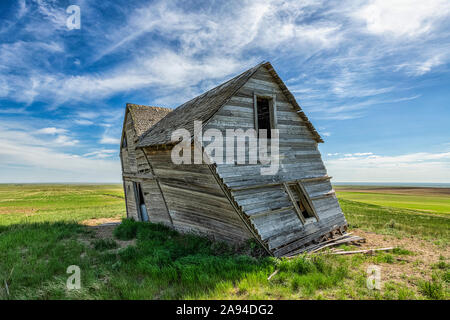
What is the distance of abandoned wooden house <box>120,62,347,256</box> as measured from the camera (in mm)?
6895

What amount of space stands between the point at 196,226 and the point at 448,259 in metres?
8.41

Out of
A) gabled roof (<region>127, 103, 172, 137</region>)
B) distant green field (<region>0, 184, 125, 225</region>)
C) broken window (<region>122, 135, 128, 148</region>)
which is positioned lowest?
distant green field (<region>0, 184, 125, 225</region>)

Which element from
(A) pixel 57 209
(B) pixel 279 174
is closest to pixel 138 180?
(B) pixel 279 174

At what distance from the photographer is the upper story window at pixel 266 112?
832 centimetres

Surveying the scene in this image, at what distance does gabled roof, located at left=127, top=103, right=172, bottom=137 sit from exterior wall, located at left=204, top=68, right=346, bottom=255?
7.13 metres

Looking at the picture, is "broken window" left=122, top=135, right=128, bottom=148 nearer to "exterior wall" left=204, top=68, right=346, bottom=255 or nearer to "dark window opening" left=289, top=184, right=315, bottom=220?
"exterior wall" left=204, top=68, right=346, bottom=255

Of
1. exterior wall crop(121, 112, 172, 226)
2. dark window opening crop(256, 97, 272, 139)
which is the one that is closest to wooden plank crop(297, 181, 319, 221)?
dark window opening crop(256, 97, 272, 139)

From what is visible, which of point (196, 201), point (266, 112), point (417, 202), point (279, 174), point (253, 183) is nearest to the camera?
point (253, 183)

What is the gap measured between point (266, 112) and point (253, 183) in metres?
3.66

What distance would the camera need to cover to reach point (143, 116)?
13805 millimetres

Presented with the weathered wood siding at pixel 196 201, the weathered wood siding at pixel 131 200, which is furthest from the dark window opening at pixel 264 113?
the weathered wood siding at pixel 131 200

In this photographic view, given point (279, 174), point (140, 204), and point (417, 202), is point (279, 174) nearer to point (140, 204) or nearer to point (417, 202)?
point (140, 204)
